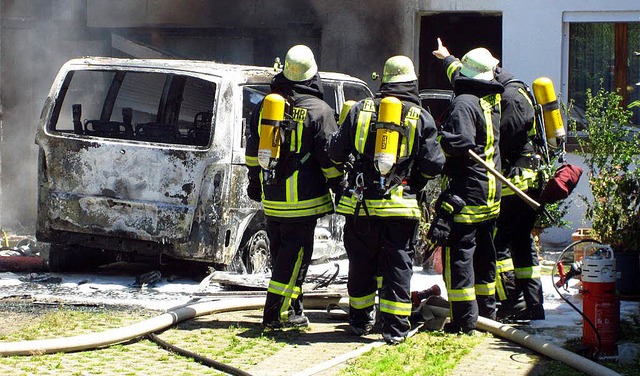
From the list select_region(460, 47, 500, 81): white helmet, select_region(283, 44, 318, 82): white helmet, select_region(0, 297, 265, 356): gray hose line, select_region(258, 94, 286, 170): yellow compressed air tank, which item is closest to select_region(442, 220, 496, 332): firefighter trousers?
select_region(460, 47, 500, 81): white helmet

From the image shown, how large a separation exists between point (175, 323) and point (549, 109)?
3118 mm

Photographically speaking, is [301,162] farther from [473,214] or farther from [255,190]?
[473,214]

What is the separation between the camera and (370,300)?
283 inches

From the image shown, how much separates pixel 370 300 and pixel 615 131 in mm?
3867

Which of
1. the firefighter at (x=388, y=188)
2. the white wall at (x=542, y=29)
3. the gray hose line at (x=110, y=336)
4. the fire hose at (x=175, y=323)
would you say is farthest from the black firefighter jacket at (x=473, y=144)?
the white wall at (x=542, y=29)

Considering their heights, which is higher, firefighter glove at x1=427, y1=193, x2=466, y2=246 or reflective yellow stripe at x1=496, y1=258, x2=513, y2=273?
firefighter glove at x1=427, y1=193, x2=466, y2=246

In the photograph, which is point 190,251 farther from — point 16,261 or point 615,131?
point 615,131

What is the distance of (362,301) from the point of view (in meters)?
7.15

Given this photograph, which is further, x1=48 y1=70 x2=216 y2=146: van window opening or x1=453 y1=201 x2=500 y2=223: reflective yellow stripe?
x1=48 y1=70 x2=216 y2=146: van window opening

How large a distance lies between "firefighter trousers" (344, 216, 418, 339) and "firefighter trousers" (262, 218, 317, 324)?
306mm

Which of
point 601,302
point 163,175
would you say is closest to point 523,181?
point 601,302

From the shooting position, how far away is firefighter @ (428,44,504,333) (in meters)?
7.14

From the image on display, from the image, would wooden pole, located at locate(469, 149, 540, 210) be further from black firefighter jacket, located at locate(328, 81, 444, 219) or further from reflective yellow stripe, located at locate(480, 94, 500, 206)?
black firefighter jacket, located at locate(328, 81, 444, 219)

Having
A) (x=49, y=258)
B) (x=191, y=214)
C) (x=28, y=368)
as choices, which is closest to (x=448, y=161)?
(x=191, y=214)
